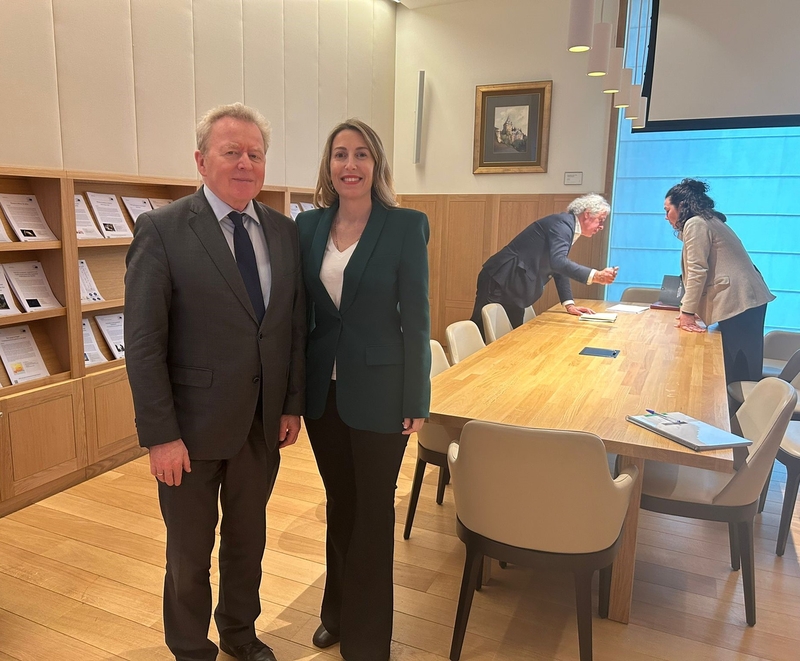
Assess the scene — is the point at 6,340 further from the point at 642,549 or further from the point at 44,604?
the point at 642,549

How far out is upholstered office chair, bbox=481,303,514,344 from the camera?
4.18m

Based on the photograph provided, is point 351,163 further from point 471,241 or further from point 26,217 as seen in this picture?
point 471,241

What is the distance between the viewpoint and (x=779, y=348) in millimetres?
4629

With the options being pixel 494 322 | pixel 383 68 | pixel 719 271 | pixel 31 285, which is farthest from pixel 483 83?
pixel 31 285

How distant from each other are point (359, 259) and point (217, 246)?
414mm

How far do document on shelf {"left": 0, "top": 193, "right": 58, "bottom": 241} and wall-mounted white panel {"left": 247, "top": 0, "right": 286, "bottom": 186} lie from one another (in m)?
1.88

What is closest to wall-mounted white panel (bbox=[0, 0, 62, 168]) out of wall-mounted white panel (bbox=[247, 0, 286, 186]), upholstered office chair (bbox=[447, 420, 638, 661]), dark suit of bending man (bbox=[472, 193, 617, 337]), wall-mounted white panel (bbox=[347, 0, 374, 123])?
wall-mounted white panel (bbox=[247, 0, 286, 186])

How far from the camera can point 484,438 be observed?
1858 mm

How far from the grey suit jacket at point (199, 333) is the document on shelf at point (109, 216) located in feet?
7.35

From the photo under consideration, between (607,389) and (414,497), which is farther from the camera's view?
(414,497)

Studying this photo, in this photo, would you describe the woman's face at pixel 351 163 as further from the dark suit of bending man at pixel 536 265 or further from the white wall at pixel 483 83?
the white wall at pixel 483 83

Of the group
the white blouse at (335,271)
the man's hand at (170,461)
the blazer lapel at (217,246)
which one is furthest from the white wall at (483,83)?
the man's hand at (170,461)

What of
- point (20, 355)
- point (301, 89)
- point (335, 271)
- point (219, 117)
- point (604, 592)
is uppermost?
point (301, 89)

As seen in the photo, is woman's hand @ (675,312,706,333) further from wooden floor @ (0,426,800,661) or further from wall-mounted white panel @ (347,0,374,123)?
wall-mounted white panel @ (347,0,374,123)
